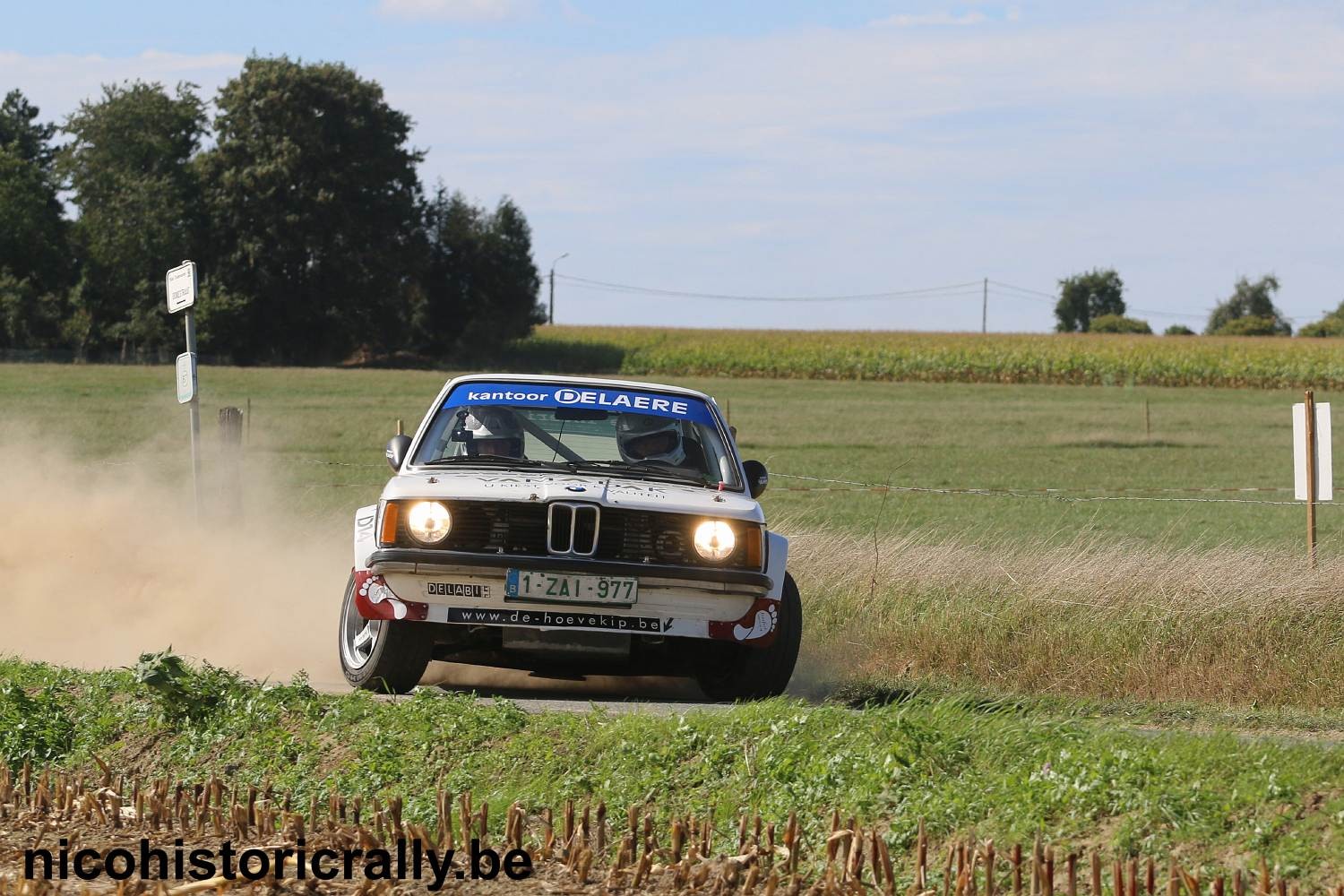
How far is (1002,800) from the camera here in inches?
220

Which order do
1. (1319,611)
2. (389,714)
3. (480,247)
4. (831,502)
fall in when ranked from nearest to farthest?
(389,714), (1319,611), (831,502), (480,247)

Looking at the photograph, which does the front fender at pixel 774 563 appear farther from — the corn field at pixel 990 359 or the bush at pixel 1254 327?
the bush at pixel 1254 327

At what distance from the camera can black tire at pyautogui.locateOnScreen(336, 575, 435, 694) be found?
8.48 m

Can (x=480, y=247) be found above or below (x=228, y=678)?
above

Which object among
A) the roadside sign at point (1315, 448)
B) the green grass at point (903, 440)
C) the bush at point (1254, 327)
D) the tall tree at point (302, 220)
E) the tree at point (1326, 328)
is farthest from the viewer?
the bush at point (1254, 327)

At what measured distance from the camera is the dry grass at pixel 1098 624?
10.3 meters

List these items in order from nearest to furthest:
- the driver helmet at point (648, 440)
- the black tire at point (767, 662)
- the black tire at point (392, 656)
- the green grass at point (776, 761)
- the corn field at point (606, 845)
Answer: the corn field at point (606, 845) < the green grass at point (776, 761) < the black tire at point (392, 656) < the black tire at point (767, 662) < the driver helmet at point (648, 440)

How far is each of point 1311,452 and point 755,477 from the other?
204 inches

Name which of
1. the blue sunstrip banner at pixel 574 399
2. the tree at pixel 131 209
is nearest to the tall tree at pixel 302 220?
the tree at pixel 131 209

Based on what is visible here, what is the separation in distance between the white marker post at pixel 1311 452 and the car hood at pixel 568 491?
5523 mm

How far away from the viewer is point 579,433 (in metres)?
9.70

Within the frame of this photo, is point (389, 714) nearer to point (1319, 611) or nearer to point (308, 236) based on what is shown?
point (1319, 611)

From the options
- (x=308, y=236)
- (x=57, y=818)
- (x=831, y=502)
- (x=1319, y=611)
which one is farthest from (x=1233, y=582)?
(x=308, y=236)

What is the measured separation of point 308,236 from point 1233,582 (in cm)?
7483
